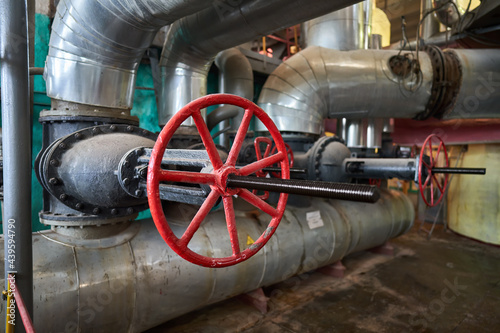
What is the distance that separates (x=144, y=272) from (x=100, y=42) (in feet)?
4.07

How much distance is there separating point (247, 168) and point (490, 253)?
4464 mm

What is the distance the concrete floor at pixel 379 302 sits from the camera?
7.67 feet

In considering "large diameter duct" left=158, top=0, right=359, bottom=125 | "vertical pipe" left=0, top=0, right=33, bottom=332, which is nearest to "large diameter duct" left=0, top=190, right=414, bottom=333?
"vertical pipe" left=0, top=0, right=33, bottom=332

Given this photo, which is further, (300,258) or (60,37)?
(300,258)

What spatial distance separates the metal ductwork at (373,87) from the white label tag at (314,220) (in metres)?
0.86

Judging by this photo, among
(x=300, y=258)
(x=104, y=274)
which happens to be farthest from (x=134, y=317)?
(x=300, y=258)

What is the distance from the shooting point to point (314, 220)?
9.53 ft

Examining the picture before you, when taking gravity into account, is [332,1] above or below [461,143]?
above

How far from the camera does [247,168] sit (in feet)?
3.43

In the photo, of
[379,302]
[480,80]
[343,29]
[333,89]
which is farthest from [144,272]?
[480,80]

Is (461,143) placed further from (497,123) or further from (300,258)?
(300,258)

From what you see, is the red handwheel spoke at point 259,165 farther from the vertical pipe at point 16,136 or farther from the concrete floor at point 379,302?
the concrete floor at point 379,302

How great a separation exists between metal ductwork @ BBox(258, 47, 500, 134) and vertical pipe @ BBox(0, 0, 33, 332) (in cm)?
233

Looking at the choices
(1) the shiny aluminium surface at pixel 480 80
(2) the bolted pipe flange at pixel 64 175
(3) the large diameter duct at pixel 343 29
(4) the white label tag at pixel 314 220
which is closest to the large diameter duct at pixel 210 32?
(2) the bolted pipe flange at pixel 64 175
